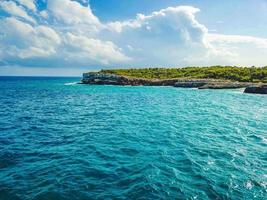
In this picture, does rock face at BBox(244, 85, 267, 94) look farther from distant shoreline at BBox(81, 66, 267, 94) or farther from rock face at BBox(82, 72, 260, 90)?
rock face at BBox(82, 72, 260, 90)

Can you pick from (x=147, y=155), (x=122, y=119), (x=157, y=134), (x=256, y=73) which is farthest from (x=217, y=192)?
(x=256, y=73)

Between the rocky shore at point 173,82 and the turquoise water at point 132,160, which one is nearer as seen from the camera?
the turquoise water at point 132,160

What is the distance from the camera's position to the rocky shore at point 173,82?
95125mm

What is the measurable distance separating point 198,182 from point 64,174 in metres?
7.55

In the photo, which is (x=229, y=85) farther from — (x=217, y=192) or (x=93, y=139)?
(x=217, y=192)

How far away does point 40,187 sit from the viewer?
13703 mm

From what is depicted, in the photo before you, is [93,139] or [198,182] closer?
[198,182]

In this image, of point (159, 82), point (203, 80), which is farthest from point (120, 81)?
point (203, 80)

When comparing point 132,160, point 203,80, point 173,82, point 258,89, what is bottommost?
point 173,82

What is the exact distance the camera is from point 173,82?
116875 mm

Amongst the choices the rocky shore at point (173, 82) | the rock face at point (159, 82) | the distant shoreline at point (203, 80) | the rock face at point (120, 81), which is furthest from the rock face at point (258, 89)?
the rock face at point (120, 81)

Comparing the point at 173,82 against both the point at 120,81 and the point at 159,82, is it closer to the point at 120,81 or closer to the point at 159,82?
the point at 159,82

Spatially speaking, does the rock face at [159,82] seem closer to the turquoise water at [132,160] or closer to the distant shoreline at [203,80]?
the distant shoreline at [203,80]

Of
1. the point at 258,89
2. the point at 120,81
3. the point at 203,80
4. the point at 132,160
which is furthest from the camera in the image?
the point at 120,81
